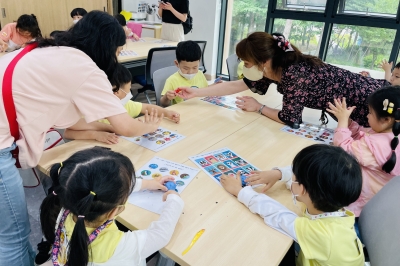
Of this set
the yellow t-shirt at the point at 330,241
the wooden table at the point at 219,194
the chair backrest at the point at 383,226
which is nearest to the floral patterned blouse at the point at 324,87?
the wooden table at the point at 219,194

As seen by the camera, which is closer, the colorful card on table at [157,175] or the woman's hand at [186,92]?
the colorful card on table at [157,175]

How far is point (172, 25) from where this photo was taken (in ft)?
13.9

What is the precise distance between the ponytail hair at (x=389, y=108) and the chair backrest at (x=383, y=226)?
0.13 metres

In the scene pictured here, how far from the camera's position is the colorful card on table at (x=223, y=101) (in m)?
2.07

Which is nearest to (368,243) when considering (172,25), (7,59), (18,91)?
(18,91)

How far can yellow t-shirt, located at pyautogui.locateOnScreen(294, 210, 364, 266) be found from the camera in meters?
0.90

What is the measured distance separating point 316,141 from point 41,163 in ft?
4.38

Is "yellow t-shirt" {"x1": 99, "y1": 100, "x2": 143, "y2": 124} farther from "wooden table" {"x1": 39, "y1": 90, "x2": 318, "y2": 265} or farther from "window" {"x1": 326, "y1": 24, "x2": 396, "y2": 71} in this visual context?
"window" {"x1": 326, "y1": 24, "x2": 396, "y2": 71}

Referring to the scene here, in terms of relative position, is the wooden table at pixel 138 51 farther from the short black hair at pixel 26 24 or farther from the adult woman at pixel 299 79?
the adult woman at pixel 299 79

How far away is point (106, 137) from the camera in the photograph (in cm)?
145

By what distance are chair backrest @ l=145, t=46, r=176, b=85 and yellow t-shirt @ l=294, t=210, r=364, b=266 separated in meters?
2.55

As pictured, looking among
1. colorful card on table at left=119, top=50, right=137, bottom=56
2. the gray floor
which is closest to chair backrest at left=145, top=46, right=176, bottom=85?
colorful card on table at left=119, top=50, right=137, bottom=56

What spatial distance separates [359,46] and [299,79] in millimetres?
3189

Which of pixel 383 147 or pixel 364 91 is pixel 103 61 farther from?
pixel 364 91
